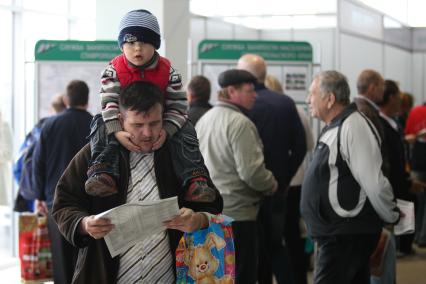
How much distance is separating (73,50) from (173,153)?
389cm

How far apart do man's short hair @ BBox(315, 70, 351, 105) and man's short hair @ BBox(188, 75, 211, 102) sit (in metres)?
1.38

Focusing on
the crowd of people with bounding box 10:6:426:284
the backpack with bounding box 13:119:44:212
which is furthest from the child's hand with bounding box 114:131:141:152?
the backpack with bounding box 13:119:44:212

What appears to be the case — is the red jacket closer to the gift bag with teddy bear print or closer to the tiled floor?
the gift bag with teddy bear print

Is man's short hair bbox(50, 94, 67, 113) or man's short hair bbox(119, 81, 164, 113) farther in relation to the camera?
man's short hair bbox(50, 94, 67, 113)

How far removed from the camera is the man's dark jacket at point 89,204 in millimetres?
2434

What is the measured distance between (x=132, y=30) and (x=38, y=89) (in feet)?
12.9

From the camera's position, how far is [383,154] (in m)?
4.36

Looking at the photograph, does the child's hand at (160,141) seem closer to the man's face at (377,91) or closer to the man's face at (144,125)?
the man's face at (144,125)

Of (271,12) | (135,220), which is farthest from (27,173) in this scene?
(271,12)

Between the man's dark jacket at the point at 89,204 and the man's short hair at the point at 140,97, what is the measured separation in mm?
154

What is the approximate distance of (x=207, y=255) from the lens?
101 inches

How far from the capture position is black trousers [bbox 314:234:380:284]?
3.97 m

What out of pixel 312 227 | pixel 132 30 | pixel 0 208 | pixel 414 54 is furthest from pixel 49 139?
pixel 414 54

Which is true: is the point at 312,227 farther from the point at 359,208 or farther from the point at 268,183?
the point at 268,183
